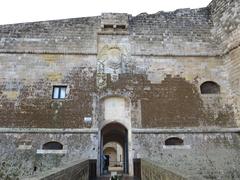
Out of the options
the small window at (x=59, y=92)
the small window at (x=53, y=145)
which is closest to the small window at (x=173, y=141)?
the small window at (x=53, y=145)

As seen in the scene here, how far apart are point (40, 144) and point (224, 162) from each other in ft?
23.3

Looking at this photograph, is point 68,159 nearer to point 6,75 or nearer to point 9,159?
point 9,159

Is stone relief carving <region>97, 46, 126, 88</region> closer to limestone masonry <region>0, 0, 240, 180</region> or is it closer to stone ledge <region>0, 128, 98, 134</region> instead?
limestone masonry <region>0, 0, 240, 180</region>

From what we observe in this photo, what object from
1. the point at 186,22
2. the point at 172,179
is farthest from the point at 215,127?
the point at 172,179

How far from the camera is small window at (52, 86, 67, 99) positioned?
1009 centimetres

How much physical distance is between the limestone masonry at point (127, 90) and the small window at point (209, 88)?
0.05 metres

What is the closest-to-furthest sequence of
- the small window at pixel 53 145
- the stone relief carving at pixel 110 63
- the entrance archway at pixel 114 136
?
the small window at pixel 53 145
the stone relief carving at pixel 110 63
the entrance archway at pixel 114 136

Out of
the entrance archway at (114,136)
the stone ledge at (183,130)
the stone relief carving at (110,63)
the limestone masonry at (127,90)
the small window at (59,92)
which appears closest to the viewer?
the limestone masonry at (127,90)

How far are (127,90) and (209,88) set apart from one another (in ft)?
12.2

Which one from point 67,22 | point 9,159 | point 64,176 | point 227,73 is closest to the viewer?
point 64,176

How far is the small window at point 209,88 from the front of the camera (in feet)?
34.6

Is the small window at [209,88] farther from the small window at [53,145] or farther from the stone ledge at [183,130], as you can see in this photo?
the small window at [53,145]

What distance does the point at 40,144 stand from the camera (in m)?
9.20

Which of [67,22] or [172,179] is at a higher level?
[67,22]
